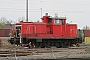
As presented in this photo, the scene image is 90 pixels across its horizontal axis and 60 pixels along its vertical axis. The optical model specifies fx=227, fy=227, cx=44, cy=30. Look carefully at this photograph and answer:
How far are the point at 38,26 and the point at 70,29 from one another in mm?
3468

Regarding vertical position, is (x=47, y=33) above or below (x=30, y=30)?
below

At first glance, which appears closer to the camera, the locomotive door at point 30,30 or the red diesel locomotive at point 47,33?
the red diesel locomotive at point 47,33

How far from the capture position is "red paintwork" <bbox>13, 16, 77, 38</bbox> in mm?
23359

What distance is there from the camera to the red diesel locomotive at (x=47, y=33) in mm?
23219

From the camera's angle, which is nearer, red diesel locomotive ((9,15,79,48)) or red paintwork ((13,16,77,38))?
red diesel locomotive ((9,15,79,48))

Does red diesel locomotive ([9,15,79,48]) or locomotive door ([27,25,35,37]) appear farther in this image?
locomotive door ([27,25,35,37])

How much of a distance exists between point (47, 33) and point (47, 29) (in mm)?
431

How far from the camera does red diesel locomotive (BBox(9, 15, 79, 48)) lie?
23219mm

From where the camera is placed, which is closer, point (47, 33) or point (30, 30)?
point (30, 30)

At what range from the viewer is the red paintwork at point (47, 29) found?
23359 millimetres

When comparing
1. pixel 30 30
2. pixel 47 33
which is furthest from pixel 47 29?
pixel 30 30

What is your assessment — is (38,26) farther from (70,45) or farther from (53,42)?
(70,45)

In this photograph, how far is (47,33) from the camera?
78.3 feet

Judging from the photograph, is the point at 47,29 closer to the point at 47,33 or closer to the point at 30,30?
the point at 47,33
